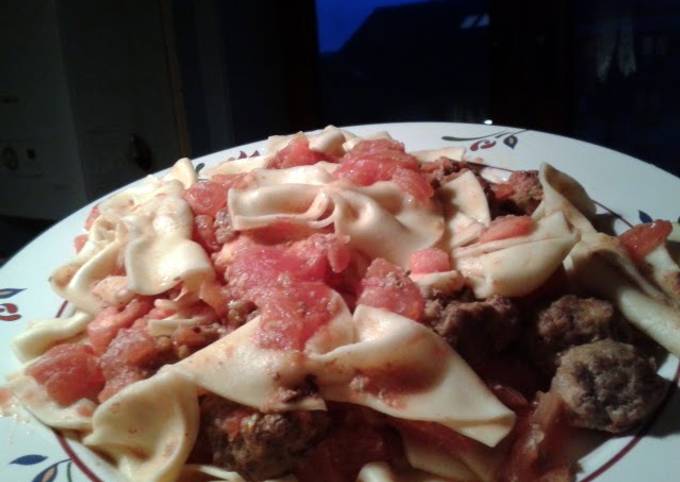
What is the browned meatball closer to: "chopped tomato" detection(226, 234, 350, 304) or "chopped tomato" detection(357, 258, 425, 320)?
"chopped tomato" detection(357, 258, 425, 320)

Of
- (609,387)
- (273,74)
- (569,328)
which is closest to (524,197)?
(569,328)

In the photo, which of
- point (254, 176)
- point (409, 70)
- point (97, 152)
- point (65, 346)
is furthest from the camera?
point (409, 70)

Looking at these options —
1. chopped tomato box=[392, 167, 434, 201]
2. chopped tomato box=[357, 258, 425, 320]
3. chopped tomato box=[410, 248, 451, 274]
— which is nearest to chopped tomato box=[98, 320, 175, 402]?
chopped tomato box=[357, 258, 425, 320]

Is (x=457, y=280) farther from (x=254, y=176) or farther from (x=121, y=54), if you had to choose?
(x=121, y=54)

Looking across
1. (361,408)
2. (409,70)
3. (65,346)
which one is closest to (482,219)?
(361,408)

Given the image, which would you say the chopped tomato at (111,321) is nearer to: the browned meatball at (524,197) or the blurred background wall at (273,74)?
the browned meatball at (524,197)

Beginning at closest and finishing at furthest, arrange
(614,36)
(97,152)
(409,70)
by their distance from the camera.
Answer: (614,36), (97,152), (409,70)
